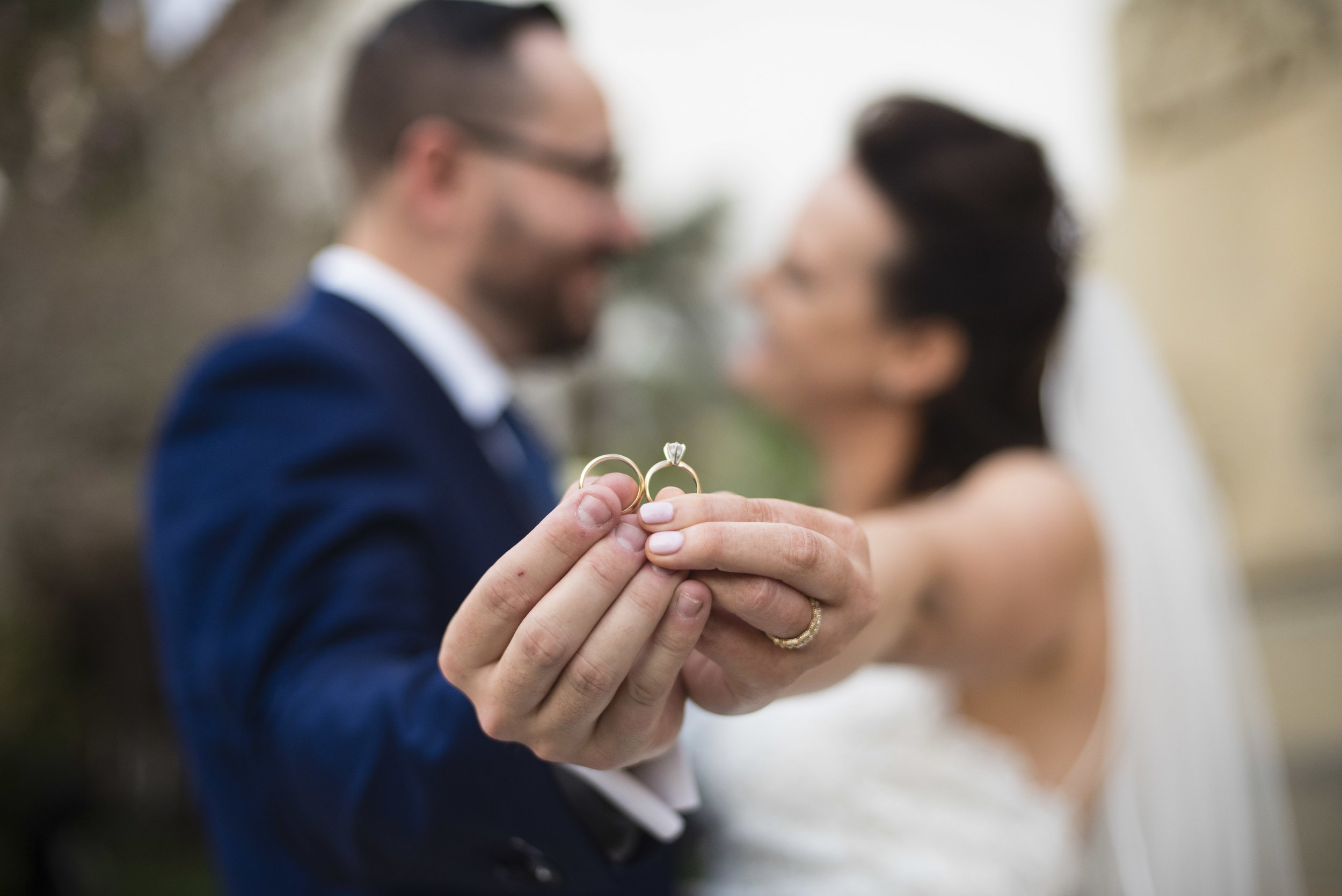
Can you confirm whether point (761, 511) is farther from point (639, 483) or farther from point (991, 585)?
point (991, 585)

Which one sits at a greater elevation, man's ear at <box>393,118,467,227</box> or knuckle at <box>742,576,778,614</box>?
man's ear at <box>393,118,467,227</box>

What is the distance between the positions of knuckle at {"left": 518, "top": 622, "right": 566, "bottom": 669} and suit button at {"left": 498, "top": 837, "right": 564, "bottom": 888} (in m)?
0.51

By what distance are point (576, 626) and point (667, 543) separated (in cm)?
14

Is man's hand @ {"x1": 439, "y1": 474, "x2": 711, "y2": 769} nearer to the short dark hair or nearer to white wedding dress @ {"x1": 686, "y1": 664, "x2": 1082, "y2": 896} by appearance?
white wedding dress @ {"x1": 686, "y1": 664, "x2": 1082, "y2": 896}

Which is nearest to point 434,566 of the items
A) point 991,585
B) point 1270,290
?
point 991,585

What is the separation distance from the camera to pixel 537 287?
9.94ft

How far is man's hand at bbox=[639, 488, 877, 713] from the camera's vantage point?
40.1 inches

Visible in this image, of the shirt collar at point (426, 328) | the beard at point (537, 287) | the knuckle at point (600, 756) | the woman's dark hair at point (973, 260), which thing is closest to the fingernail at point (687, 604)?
the knuckle at point (600, 756)

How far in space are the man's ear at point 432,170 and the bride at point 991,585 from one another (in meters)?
1.16

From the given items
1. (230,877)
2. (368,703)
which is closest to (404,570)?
(368,703)

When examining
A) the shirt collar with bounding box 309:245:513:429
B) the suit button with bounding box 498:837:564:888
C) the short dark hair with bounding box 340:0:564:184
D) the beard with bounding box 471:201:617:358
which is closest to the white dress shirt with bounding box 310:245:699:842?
the shirt collar with bounding box 309:245:513:429

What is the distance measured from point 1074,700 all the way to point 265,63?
9512 mm

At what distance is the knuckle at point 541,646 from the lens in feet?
3.37

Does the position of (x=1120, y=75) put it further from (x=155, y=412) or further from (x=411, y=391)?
(x=155, y=412)
